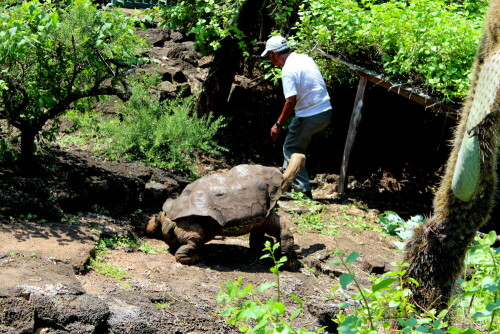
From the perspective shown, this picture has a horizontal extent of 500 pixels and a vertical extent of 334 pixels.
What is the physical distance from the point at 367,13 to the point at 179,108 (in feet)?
11.5

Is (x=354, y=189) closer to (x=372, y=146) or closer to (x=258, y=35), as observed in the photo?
(x=372, y=146)

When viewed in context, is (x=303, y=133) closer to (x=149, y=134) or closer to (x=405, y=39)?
(x=405, y=39)

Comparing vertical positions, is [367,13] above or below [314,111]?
above

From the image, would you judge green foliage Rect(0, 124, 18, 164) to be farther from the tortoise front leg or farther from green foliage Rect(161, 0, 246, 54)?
green foliage Rect(161, 0, 246, 54)

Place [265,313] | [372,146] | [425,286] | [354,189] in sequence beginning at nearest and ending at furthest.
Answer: [265,313] < [425,286] < [354,189] < [372,146]

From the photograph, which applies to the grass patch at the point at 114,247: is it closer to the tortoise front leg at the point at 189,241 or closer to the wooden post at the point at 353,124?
the tortoise front leg at the point at 189,241

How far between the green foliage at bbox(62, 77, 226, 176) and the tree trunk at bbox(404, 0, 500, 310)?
4826 millimetres

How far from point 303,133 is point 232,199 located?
3.48 meters

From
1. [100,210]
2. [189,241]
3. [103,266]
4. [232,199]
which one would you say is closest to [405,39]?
[232,199]

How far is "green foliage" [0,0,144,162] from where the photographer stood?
Result: 6859 mm

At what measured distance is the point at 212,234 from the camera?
6.68m

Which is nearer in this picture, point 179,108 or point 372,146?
point 179,108

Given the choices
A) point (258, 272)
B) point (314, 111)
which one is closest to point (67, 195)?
point (258, 272)

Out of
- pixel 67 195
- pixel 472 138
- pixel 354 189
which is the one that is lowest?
pixel 354 189
